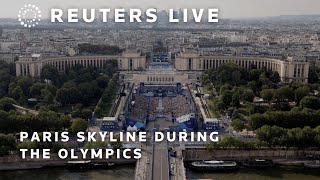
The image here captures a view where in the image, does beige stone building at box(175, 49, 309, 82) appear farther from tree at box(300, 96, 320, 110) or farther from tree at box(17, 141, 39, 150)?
tree at box(17, 141, 39, 150)

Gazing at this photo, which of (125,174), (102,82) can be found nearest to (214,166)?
(125,174)

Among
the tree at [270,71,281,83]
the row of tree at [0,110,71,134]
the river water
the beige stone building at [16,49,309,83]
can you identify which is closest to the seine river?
the river water

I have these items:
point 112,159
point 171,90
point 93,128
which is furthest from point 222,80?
point 112,159

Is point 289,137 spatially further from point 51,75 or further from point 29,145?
point 51,75

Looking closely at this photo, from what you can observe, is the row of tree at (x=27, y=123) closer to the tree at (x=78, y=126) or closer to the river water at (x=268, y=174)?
the tree at (x=78, y=126)

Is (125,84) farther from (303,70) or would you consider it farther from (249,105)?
(303,70)

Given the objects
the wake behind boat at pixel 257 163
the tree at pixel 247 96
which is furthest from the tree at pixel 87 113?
the tree at pixel 247 96
